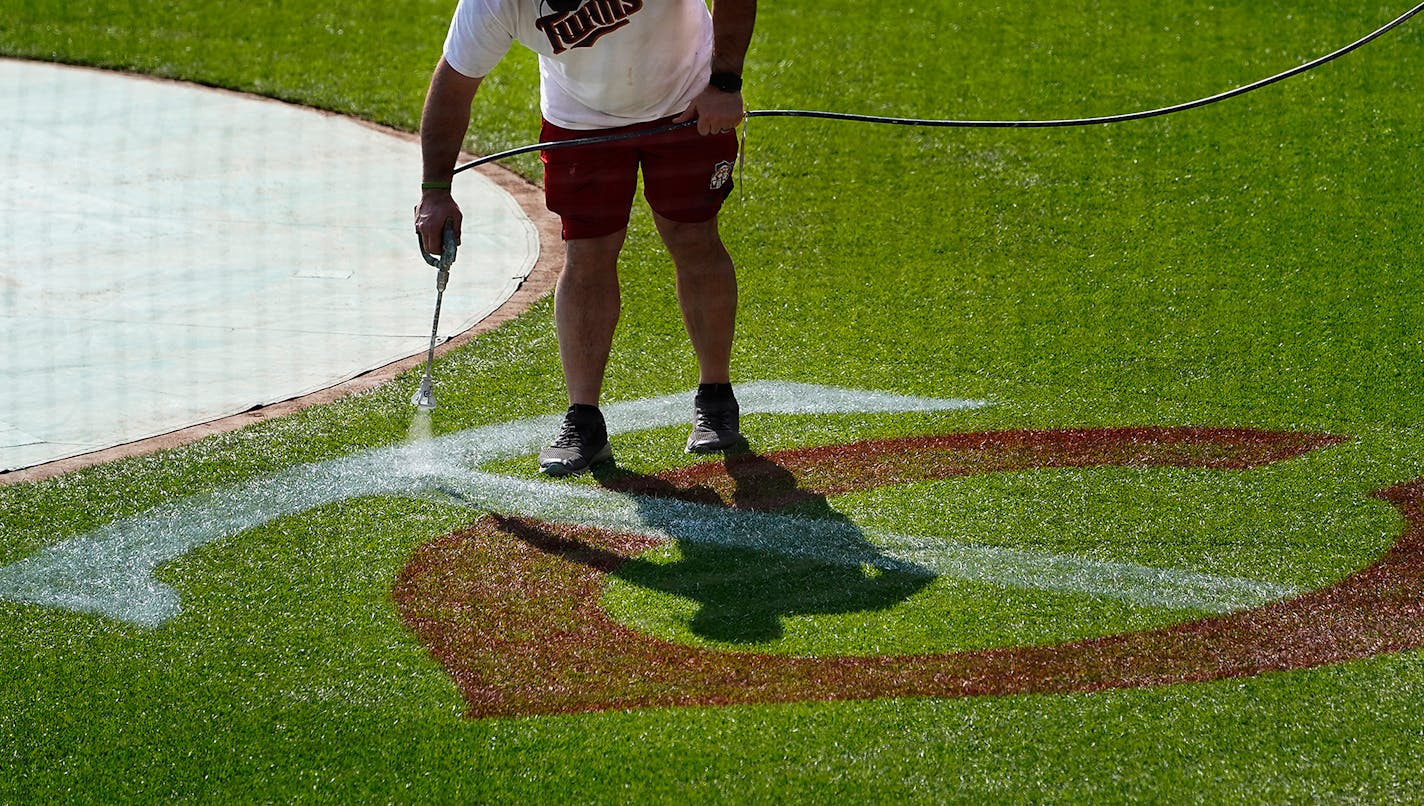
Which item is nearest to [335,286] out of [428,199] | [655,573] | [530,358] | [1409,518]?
[530,358]

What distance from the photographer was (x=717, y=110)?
13.1 feet

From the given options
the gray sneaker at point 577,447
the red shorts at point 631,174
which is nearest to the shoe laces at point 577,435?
the gray sneaker at point 577,447

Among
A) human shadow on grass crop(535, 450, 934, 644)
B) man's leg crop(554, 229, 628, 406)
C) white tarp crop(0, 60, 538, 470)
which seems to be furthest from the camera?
white tarp crop(0, 60, 538, 470)

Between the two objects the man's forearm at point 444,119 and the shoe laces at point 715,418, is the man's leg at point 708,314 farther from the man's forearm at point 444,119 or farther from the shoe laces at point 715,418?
the man's forearm at point 444,119

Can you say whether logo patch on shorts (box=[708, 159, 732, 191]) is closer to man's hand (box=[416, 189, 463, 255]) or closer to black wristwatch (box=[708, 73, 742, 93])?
black wristwatch (box=[708, 73, 742, 93])

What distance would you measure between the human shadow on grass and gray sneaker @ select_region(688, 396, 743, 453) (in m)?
0.11

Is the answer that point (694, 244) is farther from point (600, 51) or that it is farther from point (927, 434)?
point (927, 434)

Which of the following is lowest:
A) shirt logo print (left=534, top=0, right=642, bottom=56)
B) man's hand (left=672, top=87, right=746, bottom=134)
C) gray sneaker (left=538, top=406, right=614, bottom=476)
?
gray sneaker (left=538, top=406, right=614, bottom=476)

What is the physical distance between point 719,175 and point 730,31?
0.42 m

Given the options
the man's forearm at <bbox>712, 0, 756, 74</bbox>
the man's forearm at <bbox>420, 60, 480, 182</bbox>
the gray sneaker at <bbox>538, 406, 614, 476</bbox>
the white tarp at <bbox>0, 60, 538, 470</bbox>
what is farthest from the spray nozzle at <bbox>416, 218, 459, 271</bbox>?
the white tarp at <bbox>0, 60, 538, 470</bbox>

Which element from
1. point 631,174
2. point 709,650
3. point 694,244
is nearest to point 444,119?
point 631,174

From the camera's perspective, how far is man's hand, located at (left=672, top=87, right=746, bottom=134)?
3.97 metres

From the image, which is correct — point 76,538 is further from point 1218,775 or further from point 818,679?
point 1218,775

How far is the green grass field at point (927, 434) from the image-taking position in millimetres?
2865
